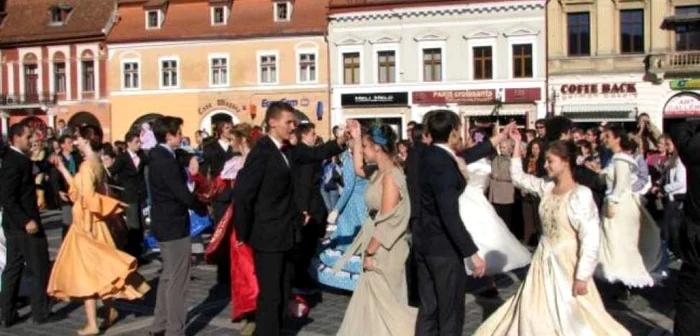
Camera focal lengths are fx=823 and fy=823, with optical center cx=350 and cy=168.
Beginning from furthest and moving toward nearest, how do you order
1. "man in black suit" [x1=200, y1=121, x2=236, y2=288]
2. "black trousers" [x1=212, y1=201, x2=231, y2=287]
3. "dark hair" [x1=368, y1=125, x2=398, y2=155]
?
"man in black suit" [x1=200, y1=121, x2=236, y2=288]
"black trousers" [x1=212, y1=201, x2=231, y2=287]
"dark hair" [x1=368, y1=125, x2=398, y2=155]

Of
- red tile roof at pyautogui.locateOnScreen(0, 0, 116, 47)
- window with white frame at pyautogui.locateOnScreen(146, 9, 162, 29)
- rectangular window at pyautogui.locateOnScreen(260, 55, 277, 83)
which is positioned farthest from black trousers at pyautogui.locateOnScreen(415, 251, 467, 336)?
red tile roof at pyautogui.locateOnScreen(0, 0, 116, 47)

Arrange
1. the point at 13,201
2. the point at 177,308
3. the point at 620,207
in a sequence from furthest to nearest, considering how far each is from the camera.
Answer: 1. the point at 620,207
2. the point at 13,201
3. the point at 177,308

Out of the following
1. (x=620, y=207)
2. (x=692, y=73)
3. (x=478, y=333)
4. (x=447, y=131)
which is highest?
(x=692, y=73)

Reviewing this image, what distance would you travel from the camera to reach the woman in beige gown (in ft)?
21.4

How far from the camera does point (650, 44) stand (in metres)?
33.2

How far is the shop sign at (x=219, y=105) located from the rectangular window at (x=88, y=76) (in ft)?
22.4

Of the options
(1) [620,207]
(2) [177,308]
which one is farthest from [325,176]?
(2) [177,308]

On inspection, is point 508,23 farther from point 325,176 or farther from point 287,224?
point 287,224

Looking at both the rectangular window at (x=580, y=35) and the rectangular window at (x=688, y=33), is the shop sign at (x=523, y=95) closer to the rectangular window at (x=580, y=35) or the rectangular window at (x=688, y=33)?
the rectangular window at (x=580, y=35)

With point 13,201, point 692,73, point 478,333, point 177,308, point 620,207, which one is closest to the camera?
point 478,333

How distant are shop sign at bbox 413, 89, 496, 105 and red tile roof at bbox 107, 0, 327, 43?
553cm

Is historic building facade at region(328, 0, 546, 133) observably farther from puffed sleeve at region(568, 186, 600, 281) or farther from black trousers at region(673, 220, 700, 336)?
black trousers at region(673, 220, 700, 336)

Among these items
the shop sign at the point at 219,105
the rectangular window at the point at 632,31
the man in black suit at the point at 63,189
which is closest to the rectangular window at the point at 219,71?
the shop sign at the point at 219,105

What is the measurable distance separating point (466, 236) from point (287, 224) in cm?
155
